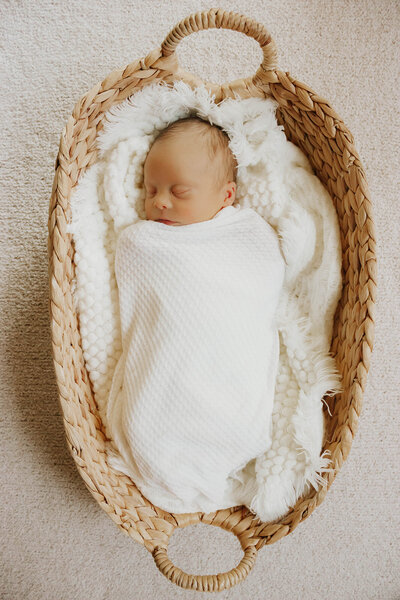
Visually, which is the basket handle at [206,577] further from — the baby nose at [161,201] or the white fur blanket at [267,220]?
the baby nose at [161,201]

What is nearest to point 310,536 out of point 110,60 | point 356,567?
point 356,567

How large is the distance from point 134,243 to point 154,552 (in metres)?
0.56

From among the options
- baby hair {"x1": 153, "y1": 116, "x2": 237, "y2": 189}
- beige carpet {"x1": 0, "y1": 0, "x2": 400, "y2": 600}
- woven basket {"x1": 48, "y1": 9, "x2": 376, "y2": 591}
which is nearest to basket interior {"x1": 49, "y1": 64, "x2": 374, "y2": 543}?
woven basket {"x1": 48, "y1": 9, "x2": 376, "y2": 591}

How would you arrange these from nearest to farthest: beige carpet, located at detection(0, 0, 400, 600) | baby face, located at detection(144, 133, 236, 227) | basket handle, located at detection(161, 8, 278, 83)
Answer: basket handle, located at detection(161, 8, 278, 83)
baby face, located at detection(144, 133, 236, 227)
beige carpet, located at detection(0, 0, 400, 600)

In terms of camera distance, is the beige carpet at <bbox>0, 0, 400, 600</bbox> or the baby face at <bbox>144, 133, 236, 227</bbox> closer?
the baby face at <bbox>144, 133, 236, 227</bbox>

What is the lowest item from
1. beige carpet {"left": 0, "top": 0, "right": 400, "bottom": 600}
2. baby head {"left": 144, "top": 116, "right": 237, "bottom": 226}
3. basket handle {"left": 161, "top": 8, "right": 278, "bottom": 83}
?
beige carpet {"left": 0, "top": 0, "right": 400, "bottom": 600}

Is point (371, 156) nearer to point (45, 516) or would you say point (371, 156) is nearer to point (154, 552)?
point (154, 552)

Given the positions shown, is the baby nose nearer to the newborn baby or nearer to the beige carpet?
the newborn baby

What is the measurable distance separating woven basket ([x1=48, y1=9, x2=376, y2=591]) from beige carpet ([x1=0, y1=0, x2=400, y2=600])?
0.71 ft

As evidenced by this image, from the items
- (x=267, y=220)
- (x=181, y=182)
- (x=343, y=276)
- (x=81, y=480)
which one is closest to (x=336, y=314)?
(x=343, y=276)

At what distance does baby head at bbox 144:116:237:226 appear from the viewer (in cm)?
92

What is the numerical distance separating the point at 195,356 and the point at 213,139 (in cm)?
41

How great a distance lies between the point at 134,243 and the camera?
0.94 meters

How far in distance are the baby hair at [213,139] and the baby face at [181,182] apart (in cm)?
1
